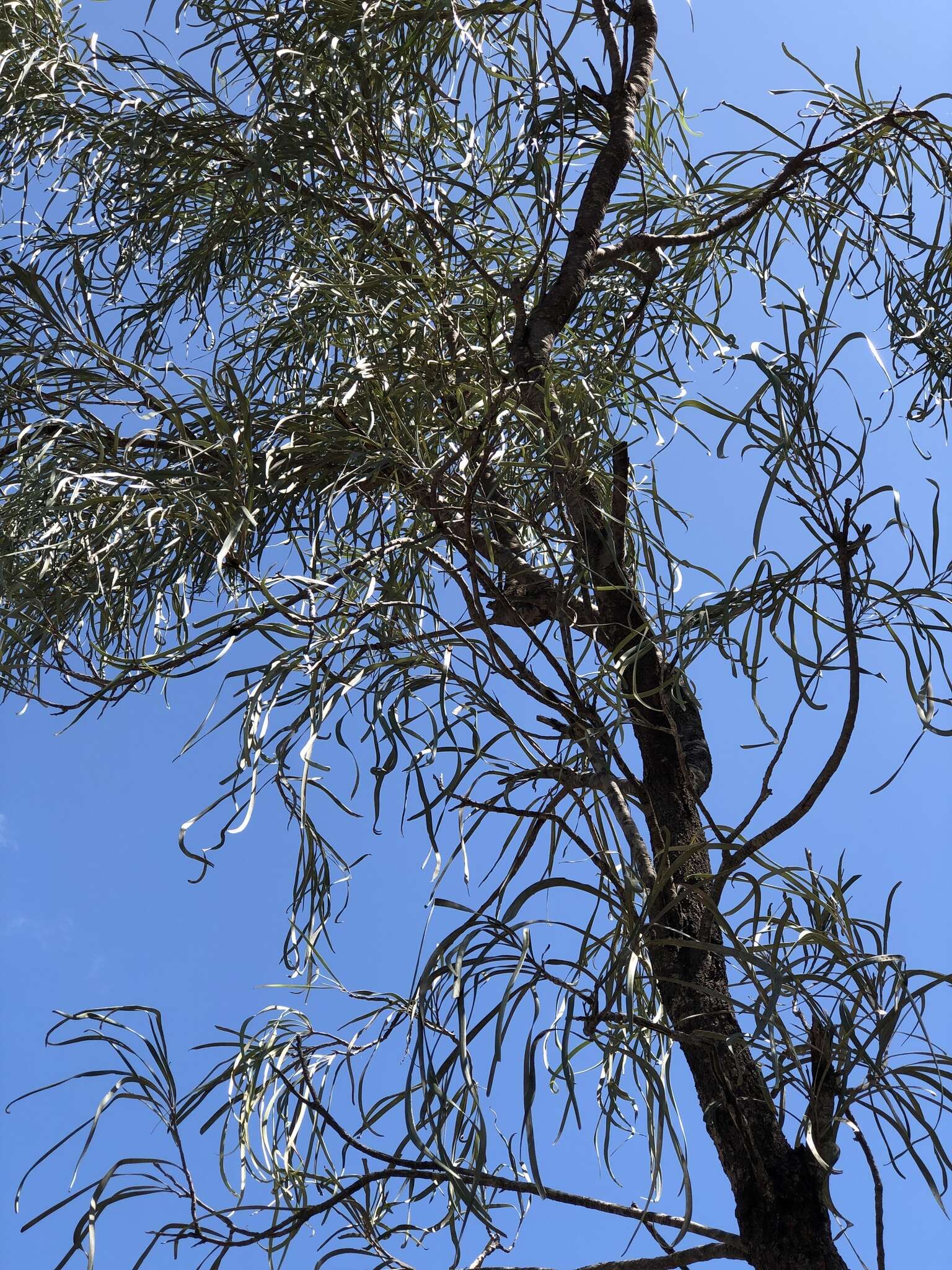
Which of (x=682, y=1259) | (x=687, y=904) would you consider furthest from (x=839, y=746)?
(x=682, y=1259)

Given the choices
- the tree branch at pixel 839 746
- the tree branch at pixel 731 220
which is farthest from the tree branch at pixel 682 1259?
the tree branch at pixel 731 220

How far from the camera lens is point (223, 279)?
1.26 meters

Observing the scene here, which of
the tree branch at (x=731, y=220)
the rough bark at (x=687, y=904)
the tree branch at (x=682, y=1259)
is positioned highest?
the tree branch at (x=731, y=220)

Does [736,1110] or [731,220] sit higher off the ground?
[731,220]

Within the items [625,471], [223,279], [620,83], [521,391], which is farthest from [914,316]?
[223,279]

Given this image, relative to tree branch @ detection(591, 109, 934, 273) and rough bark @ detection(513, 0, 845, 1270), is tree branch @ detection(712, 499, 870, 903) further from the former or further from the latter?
tree branch @ detection(591, 109, 934, 273)

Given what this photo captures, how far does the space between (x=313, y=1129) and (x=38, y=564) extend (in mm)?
442

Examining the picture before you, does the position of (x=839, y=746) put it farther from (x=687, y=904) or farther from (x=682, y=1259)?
(x=682, y=1259)

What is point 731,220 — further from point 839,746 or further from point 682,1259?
point 682,1259

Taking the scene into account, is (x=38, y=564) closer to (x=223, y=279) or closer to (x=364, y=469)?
(x=364, y=469)

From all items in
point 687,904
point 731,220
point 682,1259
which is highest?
point 731,220

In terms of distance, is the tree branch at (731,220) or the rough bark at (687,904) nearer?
the rough bark at (687,904)

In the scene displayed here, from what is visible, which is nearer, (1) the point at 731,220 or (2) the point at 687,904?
(2) the point at 687,904

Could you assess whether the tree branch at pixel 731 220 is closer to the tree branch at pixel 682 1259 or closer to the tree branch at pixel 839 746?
the tree branch at pixel 839 746
